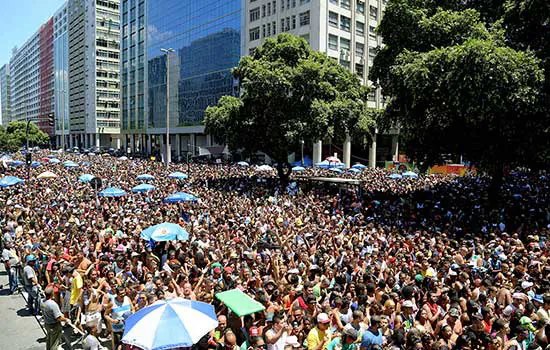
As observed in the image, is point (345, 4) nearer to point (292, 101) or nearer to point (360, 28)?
point (360, 28)

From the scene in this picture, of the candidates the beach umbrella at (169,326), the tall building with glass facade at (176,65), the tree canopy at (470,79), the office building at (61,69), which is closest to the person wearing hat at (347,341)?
the beach umbrella at (169,326)

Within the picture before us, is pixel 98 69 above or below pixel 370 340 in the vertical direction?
above

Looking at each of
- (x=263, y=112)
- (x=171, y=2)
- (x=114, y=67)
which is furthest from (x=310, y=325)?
(x=114, y=67)

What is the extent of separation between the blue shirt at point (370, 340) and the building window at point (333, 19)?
4511 centimetres

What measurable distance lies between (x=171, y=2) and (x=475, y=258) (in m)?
70.0

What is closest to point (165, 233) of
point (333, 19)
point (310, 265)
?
point (310, 265)

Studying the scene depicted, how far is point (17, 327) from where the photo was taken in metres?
9.38

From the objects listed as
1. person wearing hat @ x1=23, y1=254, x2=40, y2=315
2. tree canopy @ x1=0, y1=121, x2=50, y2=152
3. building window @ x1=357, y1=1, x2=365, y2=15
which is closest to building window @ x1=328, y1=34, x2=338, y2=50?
building window @ x1=357, y1=1, x2=365, y2=15

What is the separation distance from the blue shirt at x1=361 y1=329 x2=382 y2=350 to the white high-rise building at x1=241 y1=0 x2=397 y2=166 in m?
41.8

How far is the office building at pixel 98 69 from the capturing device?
103 metres

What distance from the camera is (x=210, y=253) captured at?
1149cm

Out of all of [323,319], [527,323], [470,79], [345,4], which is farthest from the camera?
[345,4]

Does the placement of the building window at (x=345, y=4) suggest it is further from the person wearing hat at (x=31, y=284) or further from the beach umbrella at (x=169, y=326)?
the beach umbrella at (x=169, y=326)

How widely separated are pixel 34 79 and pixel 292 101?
530 feet
